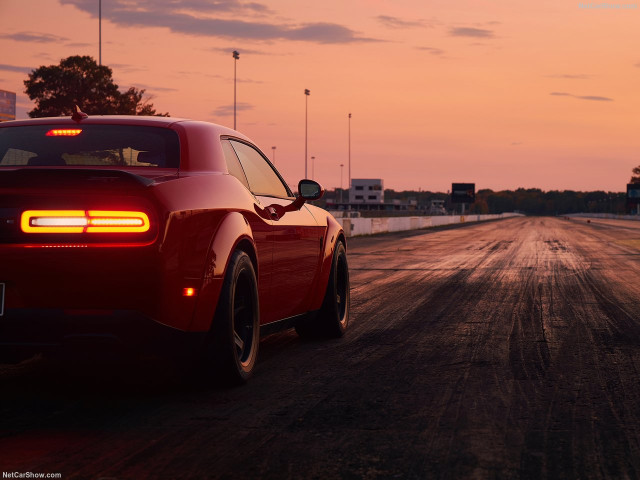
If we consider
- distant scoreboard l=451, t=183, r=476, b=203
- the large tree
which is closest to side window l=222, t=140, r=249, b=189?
the large tree

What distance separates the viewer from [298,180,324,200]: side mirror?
6821 mm

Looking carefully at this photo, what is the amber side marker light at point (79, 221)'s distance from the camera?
4.46 metres

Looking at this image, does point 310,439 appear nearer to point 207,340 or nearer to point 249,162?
point 207,340

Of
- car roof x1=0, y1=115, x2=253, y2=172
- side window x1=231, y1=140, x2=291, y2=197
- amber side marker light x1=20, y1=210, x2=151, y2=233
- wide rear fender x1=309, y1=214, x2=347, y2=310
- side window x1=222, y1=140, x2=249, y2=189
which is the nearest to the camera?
amber side marker light x1=20, y1=210, x2=151, y2=233

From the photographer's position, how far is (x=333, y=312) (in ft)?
25.1

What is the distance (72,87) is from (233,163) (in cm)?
6090

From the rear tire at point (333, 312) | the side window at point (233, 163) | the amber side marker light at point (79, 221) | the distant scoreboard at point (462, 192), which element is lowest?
the rear tire at point (333, 312)

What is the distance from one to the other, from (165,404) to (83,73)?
62.6 metres

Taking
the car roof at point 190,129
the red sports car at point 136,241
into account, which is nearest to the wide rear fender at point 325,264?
the red sports car at point 136,241

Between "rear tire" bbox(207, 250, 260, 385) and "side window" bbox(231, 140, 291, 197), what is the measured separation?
→ 0.84 m

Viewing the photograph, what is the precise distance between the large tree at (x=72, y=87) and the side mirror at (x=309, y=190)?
58.7 metres

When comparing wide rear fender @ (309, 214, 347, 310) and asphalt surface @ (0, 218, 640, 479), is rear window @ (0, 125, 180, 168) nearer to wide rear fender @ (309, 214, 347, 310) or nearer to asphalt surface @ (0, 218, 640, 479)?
asphalt surface @ (0, 218, 640, 479)

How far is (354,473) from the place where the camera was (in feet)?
12.1

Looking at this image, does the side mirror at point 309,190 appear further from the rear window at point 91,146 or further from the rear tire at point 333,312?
the rear window at point 91,146
